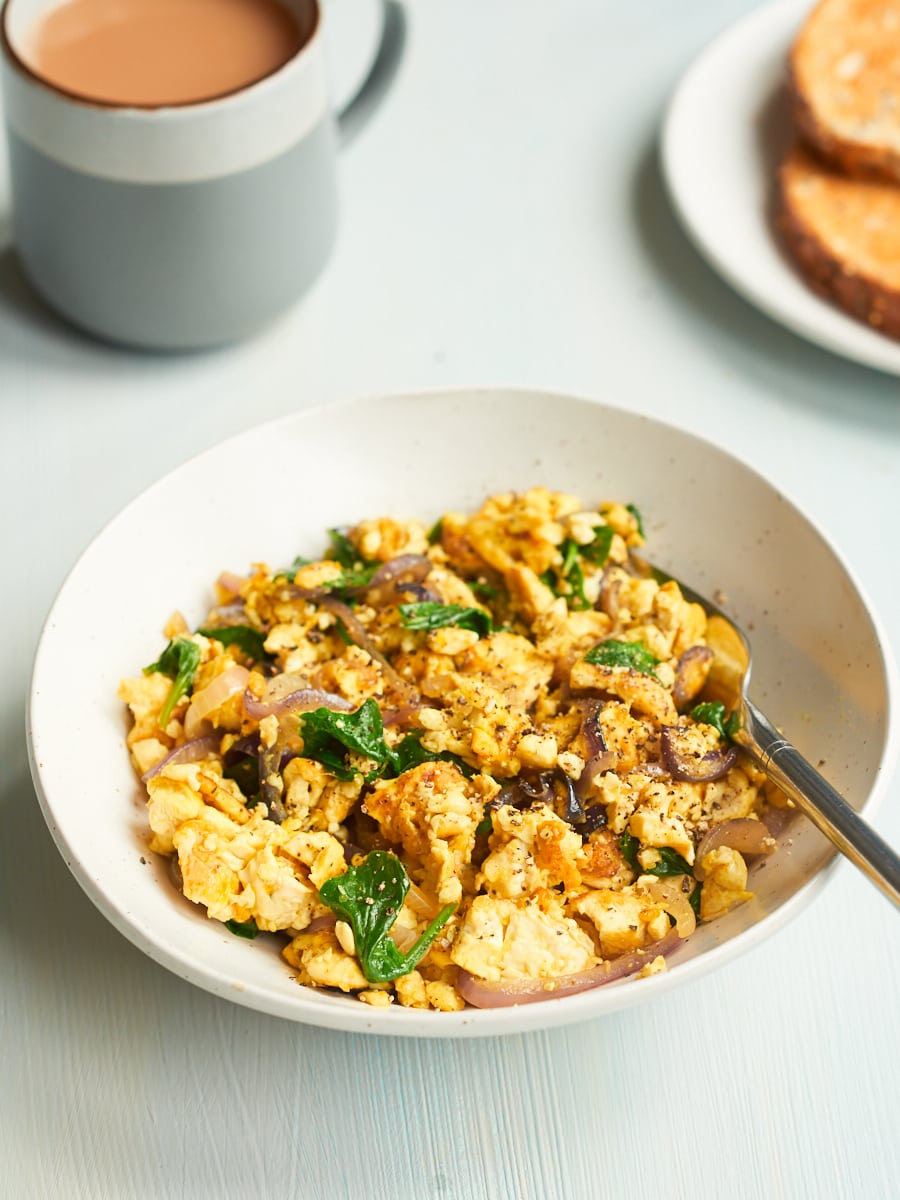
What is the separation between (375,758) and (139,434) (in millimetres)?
1133

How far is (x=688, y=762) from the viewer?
68.5 inches

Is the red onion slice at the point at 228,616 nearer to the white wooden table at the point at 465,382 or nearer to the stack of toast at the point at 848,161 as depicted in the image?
the white wooden table at the point at 465,382

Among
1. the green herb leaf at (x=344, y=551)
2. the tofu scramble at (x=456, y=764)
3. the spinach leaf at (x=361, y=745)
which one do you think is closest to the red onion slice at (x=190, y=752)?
the tofu scramble at (x=456, y=764)

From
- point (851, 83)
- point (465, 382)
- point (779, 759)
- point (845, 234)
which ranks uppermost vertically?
point (851, 83)

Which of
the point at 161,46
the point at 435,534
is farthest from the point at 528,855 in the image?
the point at 161,46

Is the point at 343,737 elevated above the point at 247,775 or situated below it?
above

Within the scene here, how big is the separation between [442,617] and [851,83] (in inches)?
68.8

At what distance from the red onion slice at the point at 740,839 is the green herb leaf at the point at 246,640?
2.19ft

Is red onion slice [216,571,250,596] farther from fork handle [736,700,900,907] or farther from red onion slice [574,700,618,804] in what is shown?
fork handle [736,700,900,907]

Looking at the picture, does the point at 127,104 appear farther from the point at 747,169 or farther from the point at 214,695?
the point at 747,169

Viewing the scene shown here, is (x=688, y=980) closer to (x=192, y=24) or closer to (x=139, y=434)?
(x=139, y=434)

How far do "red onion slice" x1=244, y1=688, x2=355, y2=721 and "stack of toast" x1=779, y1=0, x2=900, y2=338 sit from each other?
1449mm

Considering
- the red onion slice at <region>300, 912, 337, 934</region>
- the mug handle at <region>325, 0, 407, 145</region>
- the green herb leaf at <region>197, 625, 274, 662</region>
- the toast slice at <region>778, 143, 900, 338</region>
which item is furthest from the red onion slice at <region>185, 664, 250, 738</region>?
the toast slice at <region>778, 143, 900, 338</region>

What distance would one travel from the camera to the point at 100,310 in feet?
8.27
